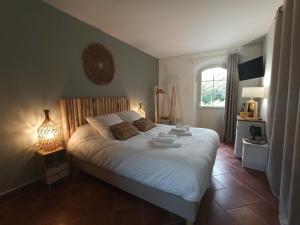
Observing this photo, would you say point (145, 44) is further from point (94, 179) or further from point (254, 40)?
point (94, 179)

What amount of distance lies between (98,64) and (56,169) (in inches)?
78.0

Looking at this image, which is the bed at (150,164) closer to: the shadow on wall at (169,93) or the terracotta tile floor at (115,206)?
the terracotta tile floor at (115,206)

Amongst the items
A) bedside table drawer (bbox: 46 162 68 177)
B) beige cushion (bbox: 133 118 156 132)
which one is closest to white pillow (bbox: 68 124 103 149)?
→ bedside table drawer (bbox: 46 162 68 177)

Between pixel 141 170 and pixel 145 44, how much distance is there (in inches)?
124

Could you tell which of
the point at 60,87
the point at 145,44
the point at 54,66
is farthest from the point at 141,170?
the point at 145,44

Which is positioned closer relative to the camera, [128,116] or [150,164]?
[150,164]

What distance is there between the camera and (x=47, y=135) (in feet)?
7.13

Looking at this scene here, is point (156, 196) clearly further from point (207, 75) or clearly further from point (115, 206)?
point (207, 75)

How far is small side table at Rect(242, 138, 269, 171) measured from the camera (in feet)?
8.43

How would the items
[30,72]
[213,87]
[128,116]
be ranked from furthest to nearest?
[213,87]
[128,116]
[30,72]

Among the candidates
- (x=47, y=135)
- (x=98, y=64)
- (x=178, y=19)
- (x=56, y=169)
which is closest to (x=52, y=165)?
(x=56, y=169)

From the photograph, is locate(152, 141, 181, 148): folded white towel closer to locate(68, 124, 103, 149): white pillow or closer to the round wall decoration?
locate(68, 124, 103, 149): white pillow

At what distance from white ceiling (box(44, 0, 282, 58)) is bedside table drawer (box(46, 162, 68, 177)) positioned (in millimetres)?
2349

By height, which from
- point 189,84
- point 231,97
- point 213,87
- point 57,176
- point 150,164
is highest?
point 189,84
